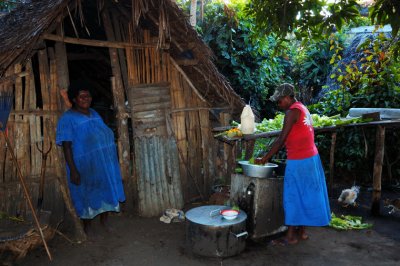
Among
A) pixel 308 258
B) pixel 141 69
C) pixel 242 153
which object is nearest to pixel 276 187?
pixel 308 258

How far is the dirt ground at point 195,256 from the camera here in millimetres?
3885

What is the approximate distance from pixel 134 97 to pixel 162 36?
3.36 feet

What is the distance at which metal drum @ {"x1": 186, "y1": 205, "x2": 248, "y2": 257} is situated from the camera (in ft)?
12.6

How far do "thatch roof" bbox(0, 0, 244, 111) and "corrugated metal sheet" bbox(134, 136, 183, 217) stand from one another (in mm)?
1165

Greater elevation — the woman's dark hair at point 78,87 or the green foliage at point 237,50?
the green foliage at point 237,50

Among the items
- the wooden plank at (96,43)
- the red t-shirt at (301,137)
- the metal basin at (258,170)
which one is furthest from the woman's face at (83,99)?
the red t-shirt at (301,137)

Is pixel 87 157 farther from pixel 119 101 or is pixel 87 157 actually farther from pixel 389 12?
pixel 389 12

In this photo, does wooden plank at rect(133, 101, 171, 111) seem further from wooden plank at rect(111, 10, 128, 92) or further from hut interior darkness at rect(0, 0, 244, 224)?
wooden plank at rect(111, 10, 128, 92)

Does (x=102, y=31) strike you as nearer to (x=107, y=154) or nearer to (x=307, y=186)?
(x=107, y=154)

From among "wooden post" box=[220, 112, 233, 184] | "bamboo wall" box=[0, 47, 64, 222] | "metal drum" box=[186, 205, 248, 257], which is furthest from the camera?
"wooden post" box=[220, 112, 233, 184]

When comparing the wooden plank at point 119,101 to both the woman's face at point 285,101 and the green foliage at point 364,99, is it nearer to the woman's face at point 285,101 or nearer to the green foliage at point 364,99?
the woman's face at point 285,101

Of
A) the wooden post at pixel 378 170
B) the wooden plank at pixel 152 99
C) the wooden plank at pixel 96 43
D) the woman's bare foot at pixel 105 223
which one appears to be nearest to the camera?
the wooden plank at pixel 96 43

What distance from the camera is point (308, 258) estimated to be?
3.96m

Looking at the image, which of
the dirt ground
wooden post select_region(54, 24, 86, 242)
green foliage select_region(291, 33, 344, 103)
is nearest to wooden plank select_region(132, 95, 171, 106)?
wooden post select_region(54, 24, 86, 242)
